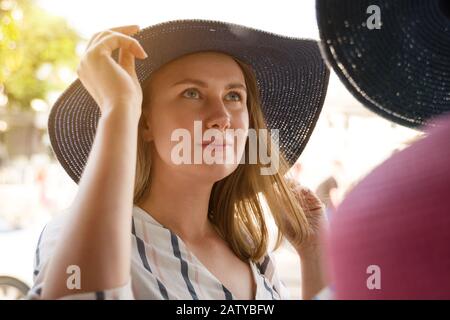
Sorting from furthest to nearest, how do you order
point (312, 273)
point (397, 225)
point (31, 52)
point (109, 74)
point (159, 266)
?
1. point (31, 52)
2. point (312, 273)
3. point (159, 266)
4. point (109, 74)
5. point (397, 225)

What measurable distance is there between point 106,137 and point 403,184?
1.28ft

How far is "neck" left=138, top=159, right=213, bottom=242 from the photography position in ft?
3.42

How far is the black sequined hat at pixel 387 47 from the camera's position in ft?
2.79

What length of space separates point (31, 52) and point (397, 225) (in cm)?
109

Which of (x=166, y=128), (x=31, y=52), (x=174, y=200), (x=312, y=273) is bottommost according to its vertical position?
(x=312, y=273)

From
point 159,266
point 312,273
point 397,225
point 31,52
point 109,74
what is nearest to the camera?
point 397,225

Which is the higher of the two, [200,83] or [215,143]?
[200,83]

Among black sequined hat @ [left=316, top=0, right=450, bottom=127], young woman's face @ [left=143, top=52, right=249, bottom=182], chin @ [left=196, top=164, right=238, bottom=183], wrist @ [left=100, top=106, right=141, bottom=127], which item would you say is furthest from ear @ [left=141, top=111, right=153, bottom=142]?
black sequined hat @ [left=316, top=0, right=450, bottom=127]

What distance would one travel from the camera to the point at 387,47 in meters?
0.89

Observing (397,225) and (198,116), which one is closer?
(397,225)

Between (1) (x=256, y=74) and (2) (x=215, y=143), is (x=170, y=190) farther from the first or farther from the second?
(1) (x=256, y=74)

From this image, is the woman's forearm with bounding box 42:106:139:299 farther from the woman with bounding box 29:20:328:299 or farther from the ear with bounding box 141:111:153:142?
the ear with bounding box 141:111:153:142

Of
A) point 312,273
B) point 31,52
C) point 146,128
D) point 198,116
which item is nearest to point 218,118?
point 198,116

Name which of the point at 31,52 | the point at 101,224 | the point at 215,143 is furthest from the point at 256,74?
the point at 31,52
